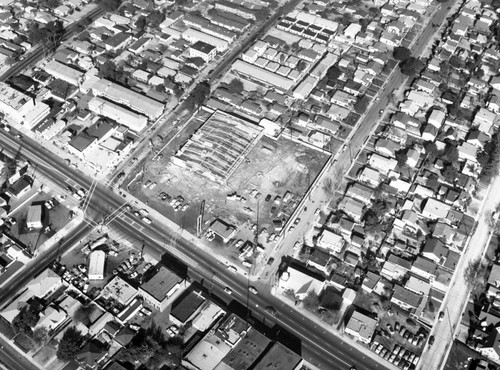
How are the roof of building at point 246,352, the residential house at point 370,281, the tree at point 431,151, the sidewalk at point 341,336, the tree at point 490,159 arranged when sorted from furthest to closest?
the tree at point 431,151
the tree at point 490,159
the residential house at point 370,281
the sidewalk at point 341,336
the roof of building at point 246,352

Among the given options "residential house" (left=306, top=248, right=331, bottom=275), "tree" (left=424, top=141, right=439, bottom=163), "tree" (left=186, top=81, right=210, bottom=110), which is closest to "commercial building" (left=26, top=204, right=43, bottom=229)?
"tree" (left=186, top=81, right=210, bottom=110)

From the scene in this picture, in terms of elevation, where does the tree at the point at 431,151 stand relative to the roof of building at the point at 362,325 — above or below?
above

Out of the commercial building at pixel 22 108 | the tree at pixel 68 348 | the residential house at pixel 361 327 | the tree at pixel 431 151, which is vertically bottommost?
the tree at pixel 68 348

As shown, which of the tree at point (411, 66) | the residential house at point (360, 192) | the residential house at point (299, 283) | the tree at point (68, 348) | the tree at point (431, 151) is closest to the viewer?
the tree at point (68, 348)

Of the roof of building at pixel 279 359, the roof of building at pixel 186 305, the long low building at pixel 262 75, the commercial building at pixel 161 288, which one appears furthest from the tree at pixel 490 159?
the commercial building at pixel 161 288

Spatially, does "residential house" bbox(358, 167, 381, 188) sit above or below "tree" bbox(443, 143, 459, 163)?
below

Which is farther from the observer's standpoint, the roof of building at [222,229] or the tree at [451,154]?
the tree at [451,154]

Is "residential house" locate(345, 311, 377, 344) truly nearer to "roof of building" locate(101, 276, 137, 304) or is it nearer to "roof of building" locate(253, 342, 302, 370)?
"roof of building" locate(253, 342, 302, 370)

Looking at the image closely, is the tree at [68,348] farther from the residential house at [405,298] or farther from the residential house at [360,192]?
the residential house at [360,192]
